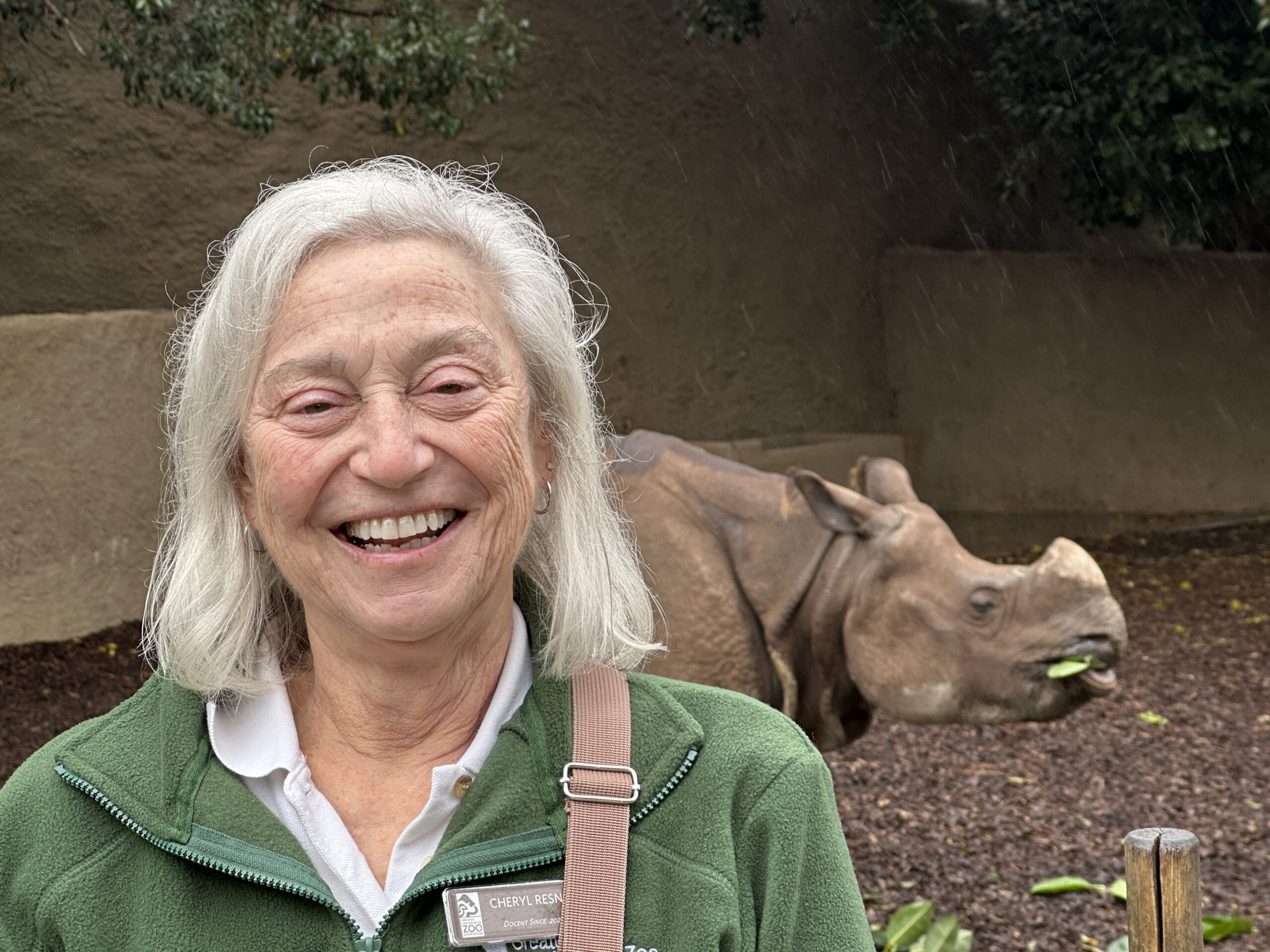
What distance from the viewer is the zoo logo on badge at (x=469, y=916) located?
1620 millimetres

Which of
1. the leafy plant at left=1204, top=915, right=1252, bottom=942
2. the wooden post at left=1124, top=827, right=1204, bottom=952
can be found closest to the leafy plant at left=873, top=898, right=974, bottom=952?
the leafy plant at left=1204, top=915, right=1252, bottom=942

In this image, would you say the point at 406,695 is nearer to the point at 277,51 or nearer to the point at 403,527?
the point at 403,527

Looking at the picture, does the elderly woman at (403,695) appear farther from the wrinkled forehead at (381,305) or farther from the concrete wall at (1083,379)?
the concrete wall at (1083,379)

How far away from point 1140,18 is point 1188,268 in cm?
306

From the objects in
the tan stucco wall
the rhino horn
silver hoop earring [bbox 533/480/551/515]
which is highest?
silver hoop earring [bbox 533/480/551/515]

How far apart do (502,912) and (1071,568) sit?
10.5 ft

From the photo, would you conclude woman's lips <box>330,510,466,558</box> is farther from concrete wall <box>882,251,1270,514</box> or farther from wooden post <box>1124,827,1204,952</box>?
concrete wall <box>882,251,1270,514</box>

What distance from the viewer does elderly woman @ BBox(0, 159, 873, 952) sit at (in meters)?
1.66

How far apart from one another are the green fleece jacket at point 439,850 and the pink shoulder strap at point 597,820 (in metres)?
0.03

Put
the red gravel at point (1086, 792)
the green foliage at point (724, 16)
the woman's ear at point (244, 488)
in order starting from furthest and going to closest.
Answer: the green foliage at point (724, 16) → the red gravel at point (1086, 792) → the woman's ear at point (244, 488)

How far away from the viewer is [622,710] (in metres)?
1.78

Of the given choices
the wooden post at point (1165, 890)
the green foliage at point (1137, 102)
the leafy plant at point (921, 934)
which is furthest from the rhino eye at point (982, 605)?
the green foliage at point (1137, 102)

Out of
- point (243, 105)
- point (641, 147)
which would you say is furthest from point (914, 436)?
point (243, 105)

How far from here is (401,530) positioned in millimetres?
1805
